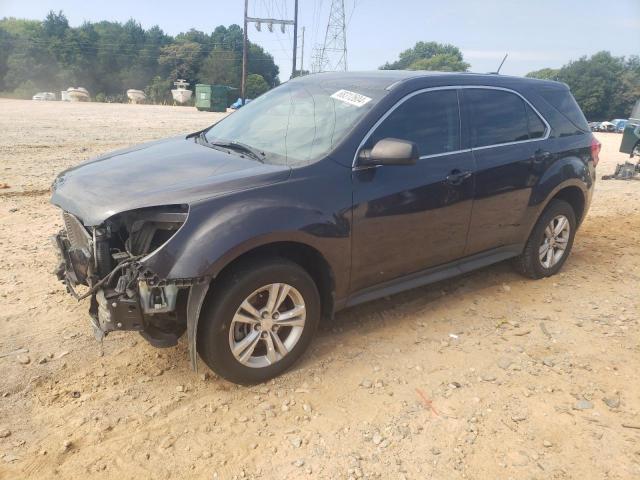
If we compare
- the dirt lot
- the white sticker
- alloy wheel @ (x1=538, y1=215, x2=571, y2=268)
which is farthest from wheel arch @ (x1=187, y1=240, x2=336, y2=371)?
alloy wheel @ (x1=538, y1=215, x2=571, y2=268)

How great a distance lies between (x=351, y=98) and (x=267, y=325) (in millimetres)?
1706

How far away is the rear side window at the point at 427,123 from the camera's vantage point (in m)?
3.43

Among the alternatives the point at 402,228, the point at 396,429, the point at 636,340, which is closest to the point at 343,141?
the point at 402,228

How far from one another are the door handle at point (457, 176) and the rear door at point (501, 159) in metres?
0.13

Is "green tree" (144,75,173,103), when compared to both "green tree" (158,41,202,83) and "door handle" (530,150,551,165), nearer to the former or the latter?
"green tree" (158,41,202,83)

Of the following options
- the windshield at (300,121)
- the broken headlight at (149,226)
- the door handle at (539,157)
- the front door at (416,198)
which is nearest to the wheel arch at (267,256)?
the front door at (416,198)

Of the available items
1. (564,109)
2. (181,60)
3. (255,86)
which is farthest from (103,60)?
(564,109)

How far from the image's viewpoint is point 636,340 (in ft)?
12.6

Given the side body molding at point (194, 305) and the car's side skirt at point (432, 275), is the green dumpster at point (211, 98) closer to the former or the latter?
the car's side skirt at point (432, 275)

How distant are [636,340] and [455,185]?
1.87m

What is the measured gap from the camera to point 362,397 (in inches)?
119

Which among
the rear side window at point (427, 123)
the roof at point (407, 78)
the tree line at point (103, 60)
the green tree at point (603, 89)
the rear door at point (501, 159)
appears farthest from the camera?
the tree line at point (103, 60)

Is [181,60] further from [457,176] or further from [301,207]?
[301,207]

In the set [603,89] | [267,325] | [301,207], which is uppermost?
[603,89]
